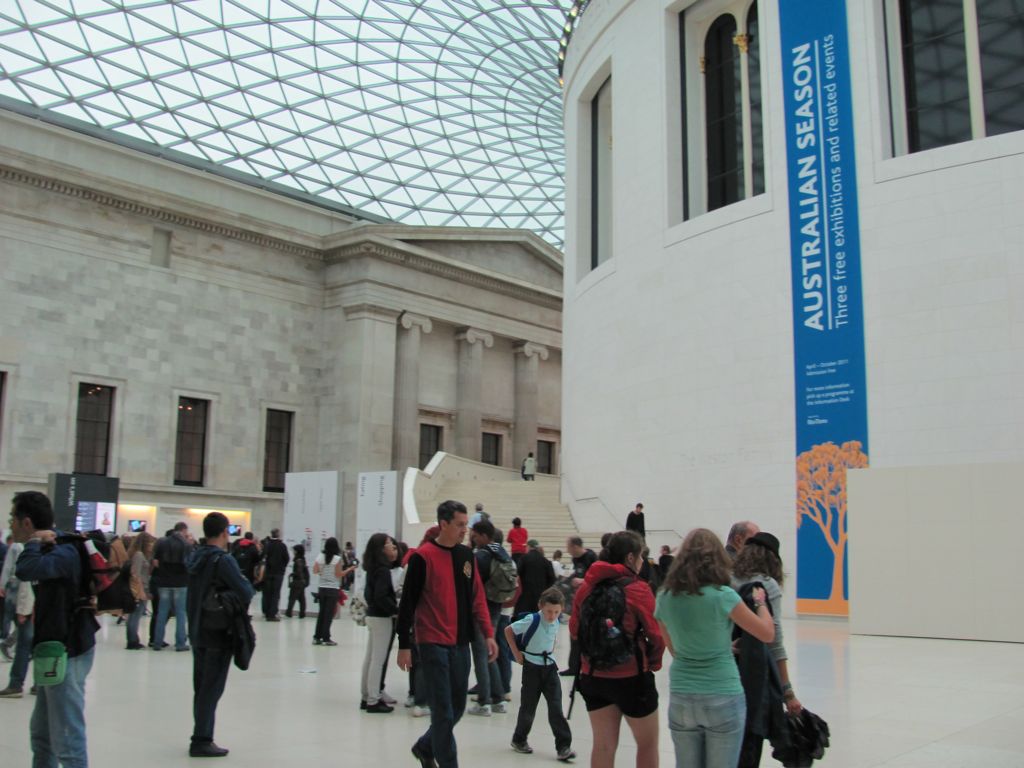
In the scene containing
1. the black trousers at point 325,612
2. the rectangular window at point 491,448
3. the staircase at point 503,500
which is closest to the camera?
the black trousers at point 325,612

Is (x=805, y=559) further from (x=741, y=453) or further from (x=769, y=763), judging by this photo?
(x=769, y=763)

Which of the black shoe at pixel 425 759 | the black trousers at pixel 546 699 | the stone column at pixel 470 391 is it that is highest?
the stone column at pixel 470 391

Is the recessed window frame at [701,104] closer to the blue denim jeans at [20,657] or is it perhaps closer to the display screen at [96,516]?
the display screen at [96,516]

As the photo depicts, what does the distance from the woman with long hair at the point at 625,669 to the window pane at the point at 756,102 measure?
20156 millimetres

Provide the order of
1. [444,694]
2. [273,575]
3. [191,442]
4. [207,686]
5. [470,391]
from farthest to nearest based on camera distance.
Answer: [470,391] < [191,442] < [273,575] < [207,686] < [444,694]

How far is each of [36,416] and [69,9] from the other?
608 inches

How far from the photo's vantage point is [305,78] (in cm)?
4284

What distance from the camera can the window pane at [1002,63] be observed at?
20.3m

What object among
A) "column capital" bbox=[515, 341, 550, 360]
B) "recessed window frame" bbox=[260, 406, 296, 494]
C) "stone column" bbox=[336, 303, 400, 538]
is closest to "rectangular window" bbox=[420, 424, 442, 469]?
"stone column" bbox=[336, 303, 400, 538]

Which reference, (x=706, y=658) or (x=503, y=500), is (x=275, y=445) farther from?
(x=706, y=658)

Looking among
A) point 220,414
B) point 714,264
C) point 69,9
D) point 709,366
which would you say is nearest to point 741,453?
point 709,366

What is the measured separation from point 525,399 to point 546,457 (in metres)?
3.76

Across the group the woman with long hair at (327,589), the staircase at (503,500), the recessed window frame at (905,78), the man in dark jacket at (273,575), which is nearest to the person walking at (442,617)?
the woman with long hair at (327,589)

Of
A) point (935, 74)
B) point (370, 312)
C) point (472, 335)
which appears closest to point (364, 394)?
point (370, 312)
